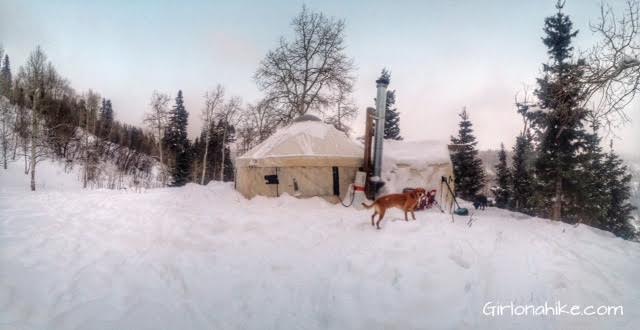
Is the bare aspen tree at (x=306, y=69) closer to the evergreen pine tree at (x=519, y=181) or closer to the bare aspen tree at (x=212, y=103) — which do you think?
the bare aspen tree at (x=212, y=103)

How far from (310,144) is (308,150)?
0.35 meters

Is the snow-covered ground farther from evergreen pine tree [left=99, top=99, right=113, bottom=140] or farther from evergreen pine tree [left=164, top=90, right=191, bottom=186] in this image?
evergreen pine tree [left=99, top=99, right=113, bottom=140]

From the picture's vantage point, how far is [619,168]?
15.1m

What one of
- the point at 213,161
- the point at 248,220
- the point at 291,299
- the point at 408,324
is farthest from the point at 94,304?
the point at 213,161

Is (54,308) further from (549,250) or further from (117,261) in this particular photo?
(549,250)

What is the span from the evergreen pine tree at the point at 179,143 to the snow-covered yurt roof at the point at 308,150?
61.1ft

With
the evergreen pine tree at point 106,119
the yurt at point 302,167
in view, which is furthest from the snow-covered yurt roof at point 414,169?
the evergreen pine tree at point 106,119

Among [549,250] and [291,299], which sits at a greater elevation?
[549,250]

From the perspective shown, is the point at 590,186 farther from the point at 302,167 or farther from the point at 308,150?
the point at 302,167

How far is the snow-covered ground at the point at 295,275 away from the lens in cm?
179

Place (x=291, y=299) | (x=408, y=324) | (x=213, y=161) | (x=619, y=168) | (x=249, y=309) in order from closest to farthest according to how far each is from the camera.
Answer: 1. (x=408, y=324)
2. (x=249, y=309)
3. (x=291, y=299)
4. (x=619, y=168)
5. (x=213, y=161)

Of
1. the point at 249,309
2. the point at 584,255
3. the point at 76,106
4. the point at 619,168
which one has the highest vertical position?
the point at 76,106

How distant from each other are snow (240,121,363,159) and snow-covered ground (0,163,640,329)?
3.35 m

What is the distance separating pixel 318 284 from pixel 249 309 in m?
0.60
